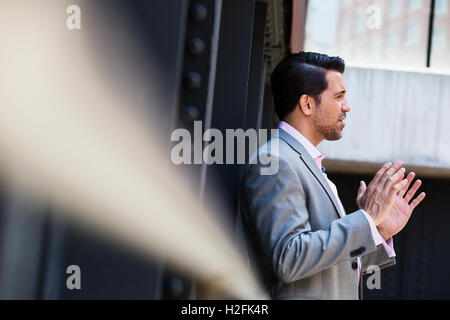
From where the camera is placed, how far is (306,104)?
2.72 meters

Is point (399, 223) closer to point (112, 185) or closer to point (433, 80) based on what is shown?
point (112, 185)

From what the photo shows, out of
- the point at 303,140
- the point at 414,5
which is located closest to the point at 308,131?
the point at 303,140

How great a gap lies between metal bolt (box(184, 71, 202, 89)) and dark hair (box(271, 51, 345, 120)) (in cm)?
106

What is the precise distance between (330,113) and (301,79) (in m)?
0.17

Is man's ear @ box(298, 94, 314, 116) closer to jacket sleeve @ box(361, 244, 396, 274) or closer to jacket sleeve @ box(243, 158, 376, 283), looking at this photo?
jacket sleeve @ box(243, 158, 376, 283)

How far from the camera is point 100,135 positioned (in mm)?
1620

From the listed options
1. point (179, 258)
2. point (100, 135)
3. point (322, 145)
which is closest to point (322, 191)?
point (179, 258)

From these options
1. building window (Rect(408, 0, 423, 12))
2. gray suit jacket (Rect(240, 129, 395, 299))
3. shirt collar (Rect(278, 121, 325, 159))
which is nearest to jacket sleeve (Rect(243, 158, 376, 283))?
gray suit jacket (Rect(240, 129, 395, 299))

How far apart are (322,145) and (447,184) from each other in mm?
2132

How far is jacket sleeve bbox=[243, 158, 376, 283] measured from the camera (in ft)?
7.22

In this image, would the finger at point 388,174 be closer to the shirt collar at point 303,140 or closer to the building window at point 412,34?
the shirt collar at point 303,140

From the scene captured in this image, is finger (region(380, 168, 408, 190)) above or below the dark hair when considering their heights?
below

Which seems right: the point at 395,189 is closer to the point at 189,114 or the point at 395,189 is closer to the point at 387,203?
the point at 387,203

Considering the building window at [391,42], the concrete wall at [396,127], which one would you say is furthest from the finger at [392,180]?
the building window at [391,42]
